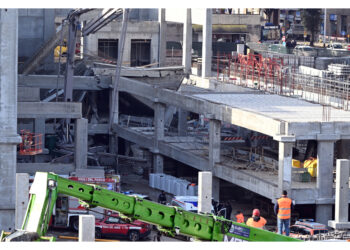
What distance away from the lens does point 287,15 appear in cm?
14712

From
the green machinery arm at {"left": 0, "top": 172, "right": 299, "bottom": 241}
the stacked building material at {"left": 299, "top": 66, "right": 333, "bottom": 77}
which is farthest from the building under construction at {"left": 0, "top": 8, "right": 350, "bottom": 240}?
the green machinery arm at {"left": 0, "top": 172, "right": 299, "bottom": 241}

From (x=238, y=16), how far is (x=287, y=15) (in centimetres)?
3921

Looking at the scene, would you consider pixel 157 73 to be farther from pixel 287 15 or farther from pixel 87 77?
pixel 287 15

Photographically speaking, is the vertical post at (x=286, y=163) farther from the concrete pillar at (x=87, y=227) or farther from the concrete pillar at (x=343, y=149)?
the concrete pillar at (x=87, y=227)

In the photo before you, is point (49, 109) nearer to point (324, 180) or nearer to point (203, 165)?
point (203, 165)

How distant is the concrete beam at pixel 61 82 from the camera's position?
71562 mm

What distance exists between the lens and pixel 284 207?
143 feet

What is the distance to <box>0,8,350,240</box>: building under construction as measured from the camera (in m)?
48.6

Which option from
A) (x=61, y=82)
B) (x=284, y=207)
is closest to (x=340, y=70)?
(x=61, y=82)

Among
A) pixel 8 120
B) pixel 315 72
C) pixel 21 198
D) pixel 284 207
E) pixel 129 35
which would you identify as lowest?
pixel 284 207

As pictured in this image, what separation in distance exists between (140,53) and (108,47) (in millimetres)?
2520

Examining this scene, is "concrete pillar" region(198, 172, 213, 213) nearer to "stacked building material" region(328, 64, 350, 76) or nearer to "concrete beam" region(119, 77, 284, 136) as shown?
"concrete beam" region(119, 77, 284, 136)

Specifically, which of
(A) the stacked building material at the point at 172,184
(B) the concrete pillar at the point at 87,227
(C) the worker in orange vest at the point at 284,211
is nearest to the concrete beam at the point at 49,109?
(A) the stacked building material at the point at 172,184

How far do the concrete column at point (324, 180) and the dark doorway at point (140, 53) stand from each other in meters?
44.7
